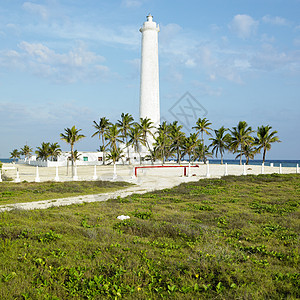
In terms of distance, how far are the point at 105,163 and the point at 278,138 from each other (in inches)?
1581

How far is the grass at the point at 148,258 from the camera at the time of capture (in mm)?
4637

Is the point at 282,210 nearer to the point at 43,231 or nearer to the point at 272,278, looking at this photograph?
Result: the point at 272,278

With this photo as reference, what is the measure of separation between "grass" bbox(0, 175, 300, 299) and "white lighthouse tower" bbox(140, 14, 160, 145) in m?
61.6

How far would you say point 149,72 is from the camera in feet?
226

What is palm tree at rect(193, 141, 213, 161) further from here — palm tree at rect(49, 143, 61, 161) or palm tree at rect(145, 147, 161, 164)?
palm tree at rect(49, 143, 61, 161)

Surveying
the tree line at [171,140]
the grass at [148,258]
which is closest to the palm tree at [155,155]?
the tree line at [171,140]

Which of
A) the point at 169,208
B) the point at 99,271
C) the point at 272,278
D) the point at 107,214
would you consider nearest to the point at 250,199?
the point at 169,208

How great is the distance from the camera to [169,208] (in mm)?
12211

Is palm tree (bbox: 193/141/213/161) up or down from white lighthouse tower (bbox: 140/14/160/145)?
down

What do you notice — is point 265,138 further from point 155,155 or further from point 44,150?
point 44,150

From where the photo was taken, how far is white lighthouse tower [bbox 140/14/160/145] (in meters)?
68.7

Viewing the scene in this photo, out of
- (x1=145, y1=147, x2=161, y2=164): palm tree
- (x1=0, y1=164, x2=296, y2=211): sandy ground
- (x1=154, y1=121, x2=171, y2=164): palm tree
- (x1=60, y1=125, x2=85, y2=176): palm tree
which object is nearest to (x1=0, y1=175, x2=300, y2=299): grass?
(x1=0, y1=164, x2=296, y2=211): sandy ground

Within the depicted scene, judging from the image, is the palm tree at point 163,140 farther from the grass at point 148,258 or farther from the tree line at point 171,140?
the grass at point 148,258

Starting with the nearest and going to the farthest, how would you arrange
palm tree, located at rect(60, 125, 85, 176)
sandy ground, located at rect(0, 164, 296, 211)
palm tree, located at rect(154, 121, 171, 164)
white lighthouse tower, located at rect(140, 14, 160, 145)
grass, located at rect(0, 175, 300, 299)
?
grass, located at rect(0, 175, 300, 299)
sandy ground, located at rect(0, 164, 296, 211)
palm tree, located at rect(60, 125, 85, 176)
palm tree, located at rect(154, 121, 171, 164)
white lighthouse tower, located at rect(140, 14, 160, 145)
